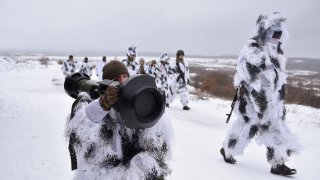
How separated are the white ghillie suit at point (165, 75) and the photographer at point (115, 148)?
31.5 ft

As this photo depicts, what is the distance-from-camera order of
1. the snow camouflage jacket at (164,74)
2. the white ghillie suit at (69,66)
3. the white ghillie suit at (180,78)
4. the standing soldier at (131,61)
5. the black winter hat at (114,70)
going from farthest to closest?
the white ghillie suit at (69,66) → the snow camouflage jacket at (164,74) → the white ghillie suit at (180,78) → the standing soldier at (131,61) → the black winter hat at (114,70)

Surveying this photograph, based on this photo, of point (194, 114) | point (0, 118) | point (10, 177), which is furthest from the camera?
point (194, 114)

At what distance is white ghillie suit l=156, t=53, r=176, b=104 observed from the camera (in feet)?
40.0

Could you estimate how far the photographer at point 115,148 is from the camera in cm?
223

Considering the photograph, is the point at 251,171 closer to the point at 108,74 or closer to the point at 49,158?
the point at 49,158

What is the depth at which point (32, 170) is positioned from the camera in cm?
467

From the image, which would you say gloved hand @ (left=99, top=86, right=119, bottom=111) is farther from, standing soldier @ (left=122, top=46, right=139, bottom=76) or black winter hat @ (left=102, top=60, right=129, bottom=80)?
standing soldier @ (left=122, top=46, right=139, bottom=76)

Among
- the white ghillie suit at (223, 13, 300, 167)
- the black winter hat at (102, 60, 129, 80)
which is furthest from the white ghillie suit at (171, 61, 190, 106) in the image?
the black winter hat at (102, 60, 129, 80)

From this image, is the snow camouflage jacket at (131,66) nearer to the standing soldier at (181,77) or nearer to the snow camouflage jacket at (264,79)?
the standing soldier at (181,77)

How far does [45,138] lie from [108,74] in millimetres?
4379

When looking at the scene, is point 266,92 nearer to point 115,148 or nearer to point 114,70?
point 114,70

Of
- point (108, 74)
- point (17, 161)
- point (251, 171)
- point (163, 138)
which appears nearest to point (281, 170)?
point (251, 171)

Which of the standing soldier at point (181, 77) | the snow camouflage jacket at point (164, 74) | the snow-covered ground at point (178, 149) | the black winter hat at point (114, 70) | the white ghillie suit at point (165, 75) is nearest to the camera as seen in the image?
the black winter hat at point (114, 70)

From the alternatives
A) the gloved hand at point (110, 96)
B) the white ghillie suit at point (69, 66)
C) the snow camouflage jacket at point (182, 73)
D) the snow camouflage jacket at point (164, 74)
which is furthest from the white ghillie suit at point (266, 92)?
the white ghillie suit at point (69, 66)
